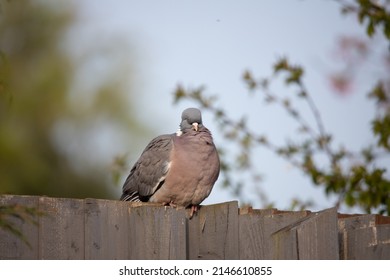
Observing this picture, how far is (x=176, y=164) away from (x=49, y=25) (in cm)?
835

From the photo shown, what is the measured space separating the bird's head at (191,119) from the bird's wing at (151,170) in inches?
5.1

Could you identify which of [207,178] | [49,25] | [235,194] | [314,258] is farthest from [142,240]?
[49,25]

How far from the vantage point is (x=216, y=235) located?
374 cm

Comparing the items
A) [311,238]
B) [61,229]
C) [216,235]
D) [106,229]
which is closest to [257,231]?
[216,235]

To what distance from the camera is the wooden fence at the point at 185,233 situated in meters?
3.40

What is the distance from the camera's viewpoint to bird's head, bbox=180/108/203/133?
5391mm

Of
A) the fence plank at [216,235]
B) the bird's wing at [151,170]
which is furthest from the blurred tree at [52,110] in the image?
the fence plank at [216,235]

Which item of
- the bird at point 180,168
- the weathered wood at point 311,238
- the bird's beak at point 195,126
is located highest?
the bird's beak at point 195,126

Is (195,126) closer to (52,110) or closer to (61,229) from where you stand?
(61,229)

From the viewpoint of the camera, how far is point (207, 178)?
528cm

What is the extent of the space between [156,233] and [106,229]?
21 cm

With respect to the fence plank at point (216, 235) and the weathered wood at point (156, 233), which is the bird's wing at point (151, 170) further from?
the weathered wood at point (156, 233)

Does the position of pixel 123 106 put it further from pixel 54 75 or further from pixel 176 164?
pixel 176 164
